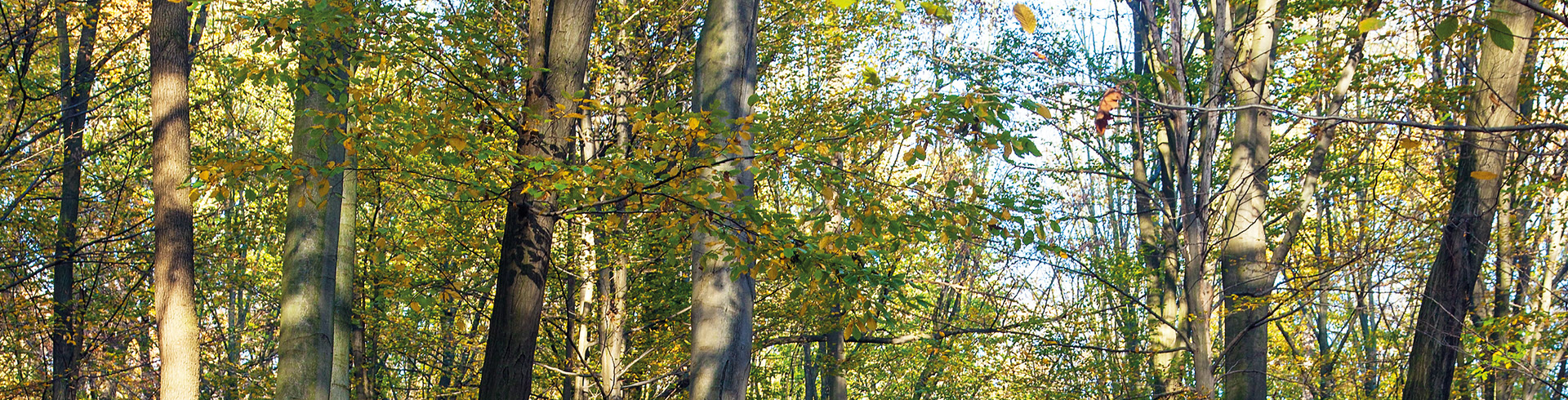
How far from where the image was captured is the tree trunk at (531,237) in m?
5.93

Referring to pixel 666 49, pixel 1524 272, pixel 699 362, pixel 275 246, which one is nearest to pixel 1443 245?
pixel 1524 272

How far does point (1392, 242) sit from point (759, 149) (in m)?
6.14

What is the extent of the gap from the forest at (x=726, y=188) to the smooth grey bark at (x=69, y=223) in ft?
0.20

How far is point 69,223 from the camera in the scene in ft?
35.5

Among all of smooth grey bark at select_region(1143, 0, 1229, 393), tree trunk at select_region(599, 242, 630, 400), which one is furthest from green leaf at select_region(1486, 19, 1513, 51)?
tree trunk at select_region(599, 242, 630, 400)

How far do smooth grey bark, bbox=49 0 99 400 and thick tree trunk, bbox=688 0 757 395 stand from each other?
25.9 feet

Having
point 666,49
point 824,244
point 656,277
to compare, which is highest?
point 666,49

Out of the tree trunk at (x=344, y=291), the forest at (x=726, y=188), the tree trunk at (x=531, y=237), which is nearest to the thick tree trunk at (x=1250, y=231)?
the forest at (x=726, y=188)

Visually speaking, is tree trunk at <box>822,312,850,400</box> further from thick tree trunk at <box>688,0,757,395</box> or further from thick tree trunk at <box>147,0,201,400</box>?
thick tree trunk at <box>147,0,201,400</box>

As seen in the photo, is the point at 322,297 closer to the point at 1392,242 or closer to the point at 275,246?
the point at 275,246

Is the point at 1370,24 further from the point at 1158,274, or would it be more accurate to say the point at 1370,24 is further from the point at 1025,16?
the point at 1158,274

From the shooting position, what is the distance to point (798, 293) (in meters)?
10.1

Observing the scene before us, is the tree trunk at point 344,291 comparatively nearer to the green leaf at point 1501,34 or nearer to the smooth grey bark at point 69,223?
the smooth grey bark at point 69,223

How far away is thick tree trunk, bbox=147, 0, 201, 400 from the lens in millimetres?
7461
